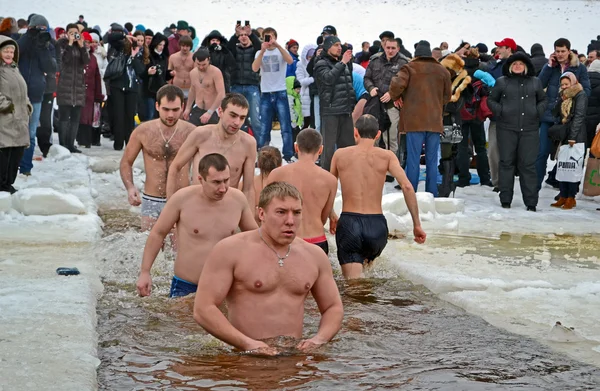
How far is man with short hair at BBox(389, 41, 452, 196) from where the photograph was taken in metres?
11.5

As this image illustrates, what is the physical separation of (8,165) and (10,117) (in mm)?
534

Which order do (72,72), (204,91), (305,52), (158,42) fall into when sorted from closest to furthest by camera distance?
(204,91) → (305,52) → (72,72) → (158,42)

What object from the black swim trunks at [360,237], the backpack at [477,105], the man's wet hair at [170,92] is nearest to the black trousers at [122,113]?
the backpack at [477,105]

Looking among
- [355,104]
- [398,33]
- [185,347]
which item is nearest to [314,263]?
[185,347]

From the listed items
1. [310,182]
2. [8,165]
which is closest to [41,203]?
[8,165]

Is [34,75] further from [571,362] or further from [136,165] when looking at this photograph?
[571,362]

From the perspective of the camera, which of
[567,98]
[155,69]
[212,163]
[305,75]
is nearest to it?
[212,163]

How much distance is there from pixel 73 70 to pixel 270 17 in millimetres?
32988

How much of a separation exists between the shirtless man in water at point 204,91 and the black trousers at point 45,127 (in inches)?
112

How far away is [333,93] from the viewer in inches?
497

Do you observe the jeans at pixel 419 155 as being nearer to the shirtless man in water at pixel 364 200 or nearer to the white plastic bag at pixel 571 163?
the white plastic bag at pixel 571 163

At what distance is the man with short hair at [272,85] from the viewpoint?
48.7 ft

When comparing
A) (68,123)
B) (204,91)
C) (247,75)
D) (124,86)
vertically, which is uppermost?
(247,75)

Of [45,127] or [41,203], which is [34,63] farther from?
[41,203]
